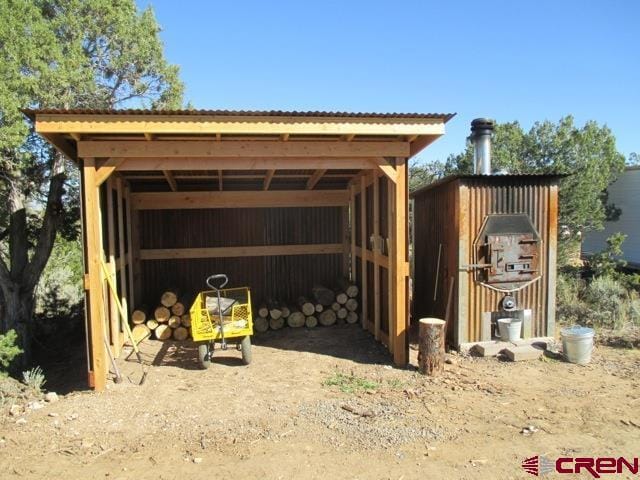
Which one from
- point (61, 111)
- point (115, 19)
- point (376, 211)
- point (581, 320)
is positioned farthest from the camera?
point (115, 19)

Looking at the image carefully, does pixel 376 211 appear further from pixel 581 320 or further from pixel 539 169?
pixel 539 169

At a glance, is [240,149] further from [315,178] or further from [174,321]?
[174,321]

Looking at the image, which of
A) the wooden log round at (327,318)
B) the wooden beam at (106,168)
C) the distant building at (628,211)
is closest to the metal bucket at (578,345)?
the wooden log round at (327,318)

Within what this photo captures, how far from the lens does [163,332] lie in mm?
7609

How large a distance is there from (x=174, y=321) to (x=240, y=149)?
3612mm

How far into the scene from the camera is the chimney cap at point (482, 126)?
7.73 meters

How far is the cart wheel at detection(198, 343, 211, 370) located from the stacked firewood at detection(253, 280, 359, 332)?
2.07 metres

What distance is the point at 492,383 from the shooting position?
18.0ft

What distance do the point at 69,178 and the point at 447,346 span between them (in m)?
8.11

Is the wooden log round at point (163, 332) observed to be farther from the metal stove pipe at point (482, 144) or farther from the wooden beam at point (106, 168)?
the metal stove pipe at point (482, 144)

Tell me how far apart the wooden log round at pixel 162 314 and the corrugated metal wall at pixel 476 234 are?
4698 mm

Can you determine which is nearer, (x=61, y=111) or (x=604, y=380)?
(x=61, y=111)

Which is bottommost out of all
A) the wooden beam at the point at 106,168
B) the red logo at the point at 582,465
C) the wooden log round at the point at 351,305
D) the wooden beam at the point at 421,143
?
the red logo at the point at 582,465

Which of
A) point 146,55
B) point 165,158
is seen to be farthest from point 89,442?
point 146,55
